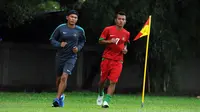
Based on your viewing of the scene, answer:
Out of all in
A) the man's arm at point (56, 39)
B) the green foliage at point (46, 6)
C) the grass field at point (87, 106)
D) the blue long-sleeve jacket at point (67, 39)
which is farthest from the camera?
the green foliage at point (46, 6)

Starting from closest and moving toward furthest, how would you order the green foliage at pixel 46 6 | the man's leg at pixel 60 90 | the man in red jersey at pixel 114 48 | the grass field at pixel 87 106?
the grass field at pixel 87 106 < the man's leg at pixel 60 90 < the man in red jersey at pixel 114 48 < the green foliage at pixel 46 6

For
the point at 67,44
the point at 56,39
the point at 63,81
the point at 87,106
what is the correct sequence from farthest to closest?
1. the point at 87,106
2. the point at 56,39
3. the point at 67,44
4. the point at 63,81

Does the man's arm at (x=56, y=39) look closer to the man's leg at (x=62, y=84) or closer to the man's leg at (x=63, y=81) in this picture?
the man's leg at (x=63, y=81)

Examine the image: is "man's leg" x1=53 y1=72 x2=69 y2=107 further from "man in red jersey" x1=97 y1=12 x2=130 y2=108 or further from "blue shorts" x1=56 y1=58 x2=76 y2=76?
"man in red jersey" x1=97 y1=12 x2=130 y2=108

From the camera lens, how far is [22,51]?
27.8 meters

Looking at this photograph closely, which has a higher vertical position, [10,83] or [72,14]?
[72,14]

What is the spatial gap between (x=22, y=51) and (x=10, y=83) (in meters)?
1.80

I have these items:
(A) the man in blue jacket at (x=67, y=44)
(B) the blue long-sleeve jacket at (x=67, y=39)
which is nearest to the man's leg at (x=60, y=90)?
(A) the man in blue jacket at (x=67, y=44)

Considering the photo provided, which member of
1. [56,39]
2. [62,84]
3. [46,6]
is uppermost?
[46,6]

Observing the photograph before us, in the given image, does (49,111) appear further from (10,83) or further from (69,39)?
(10,83)

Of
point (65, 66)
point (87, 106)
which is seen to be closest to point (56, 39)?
point (65, 66)

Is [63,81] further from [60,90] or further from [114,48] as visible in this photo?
[114,48]

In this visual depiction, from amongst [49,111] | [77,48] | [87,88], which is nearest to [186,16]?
[49,111]

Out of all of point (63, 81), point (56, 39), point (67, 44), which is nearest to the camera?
point (63, 81)
